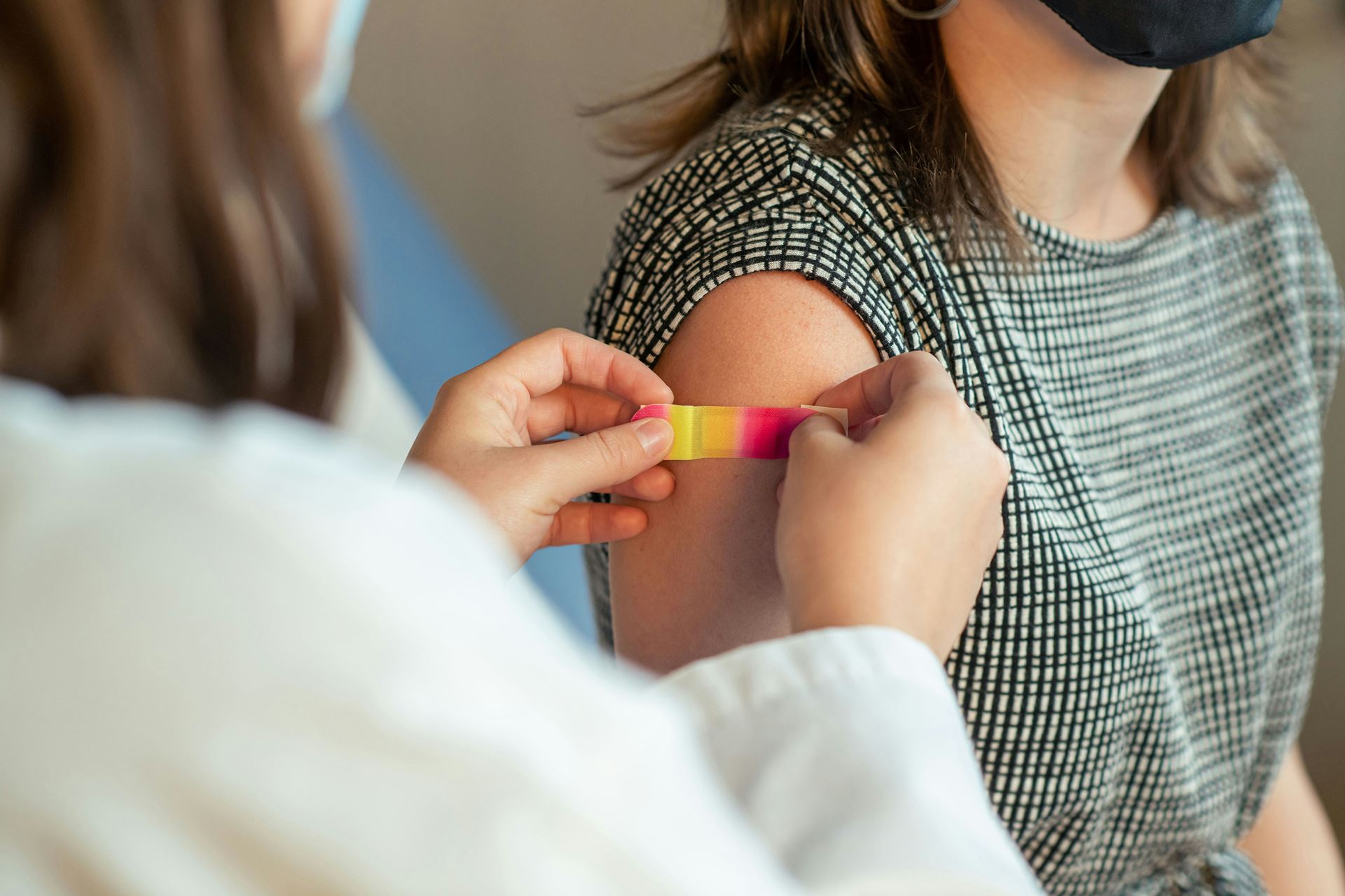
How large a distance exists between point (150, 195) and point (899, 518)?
14.4 inches

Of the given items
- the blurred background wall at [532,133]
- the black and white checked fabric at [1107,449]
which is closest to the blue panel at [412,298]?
the blurred background wall at [532,133]

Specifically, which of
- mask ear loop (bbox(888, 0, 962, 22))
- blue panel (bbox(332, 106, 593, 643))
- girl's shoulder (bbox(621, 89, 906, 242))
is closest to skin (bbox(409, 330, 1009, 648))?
girl's shoulder (bbox(621, 89, 906, 242))

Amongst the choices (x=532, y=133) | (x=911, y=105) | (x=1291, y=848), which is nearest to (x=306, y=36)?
→ (x=911, y=105)

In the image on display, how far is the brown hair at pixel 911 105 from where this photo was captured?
2.74ft

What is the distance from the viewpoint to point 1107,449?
0.92 meters

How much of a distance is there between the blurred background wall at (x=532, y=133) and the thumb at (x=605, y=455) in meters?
1.01

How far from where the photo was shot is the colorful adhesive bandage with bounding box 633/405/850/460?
698 millimetres

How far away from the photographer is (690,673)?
1.65ft

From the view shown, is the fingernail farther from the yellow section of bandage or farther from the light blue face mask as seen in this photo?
the light blue face mask

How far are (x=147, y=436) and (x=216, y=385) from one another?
87 mm

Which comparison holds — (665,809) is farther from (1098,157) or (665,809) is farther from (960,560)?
(1098,157)

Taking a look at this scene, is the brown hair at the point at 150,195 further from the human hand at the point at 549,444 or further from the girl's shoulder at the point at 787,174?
the girl's shoulder at the point at 787,174

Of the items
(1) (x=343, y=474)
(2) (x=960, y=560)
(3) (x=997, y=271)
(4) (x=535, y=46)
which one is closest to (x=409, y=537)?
(1) (x=343, y=474)

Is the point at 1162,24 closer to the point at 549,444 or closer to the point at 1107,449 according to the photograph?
the point at 1107,449
